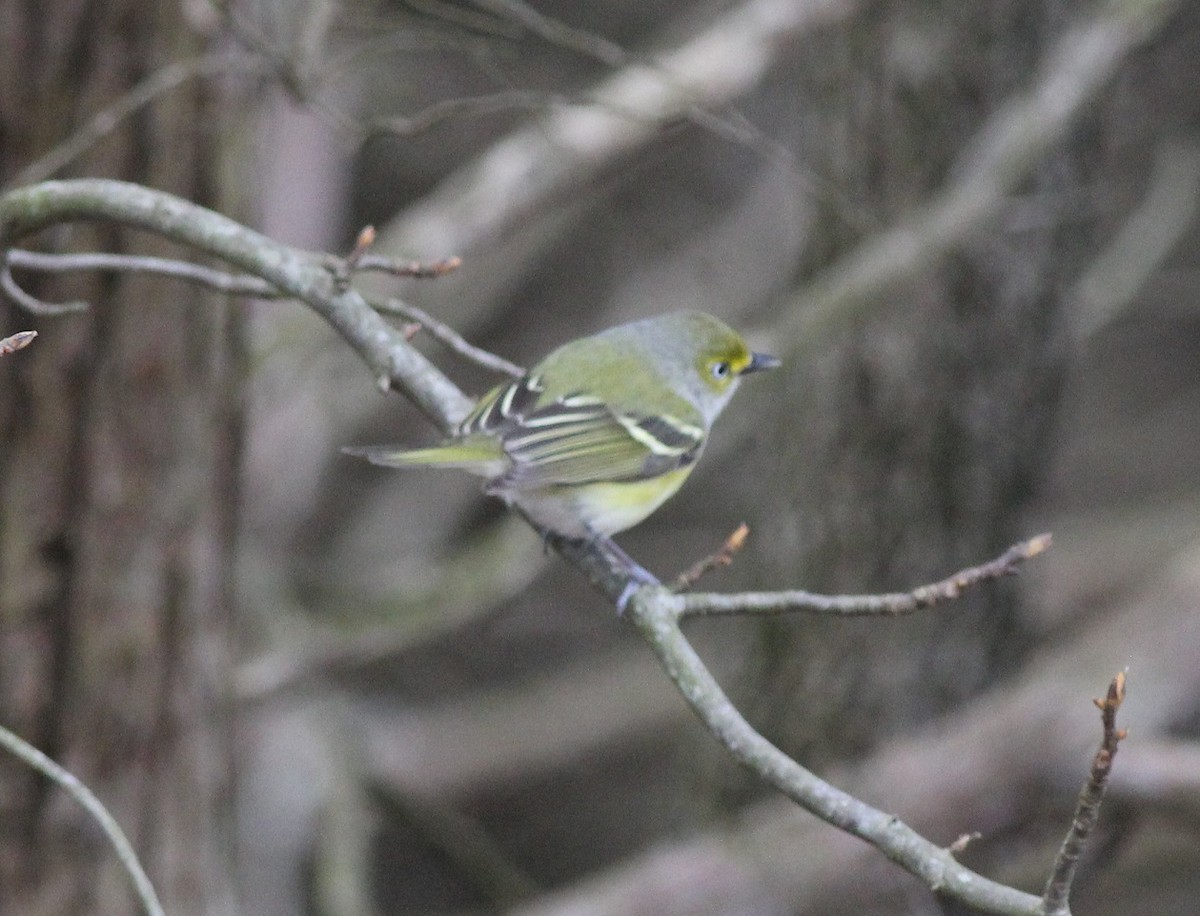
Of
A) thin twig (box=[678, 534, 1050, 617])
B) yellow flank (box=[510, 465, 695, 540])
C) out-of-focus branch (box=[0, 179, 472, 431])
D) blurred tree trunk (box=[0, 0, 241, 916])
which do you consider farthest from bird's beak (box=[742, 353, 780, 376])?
thin twig (box=[678, 534, 1050, 617])

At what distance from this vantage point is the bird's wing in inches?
138

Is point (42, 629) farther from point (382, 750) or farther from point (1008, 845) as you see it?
point (382, 750)

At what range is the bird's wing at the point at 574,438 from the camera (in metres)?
3.51

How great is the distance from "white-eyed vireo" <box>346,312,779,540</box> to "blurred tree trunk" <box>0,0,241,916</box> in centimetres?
71

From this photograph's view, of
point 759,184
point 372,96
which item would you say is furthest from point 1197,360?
point 372,96

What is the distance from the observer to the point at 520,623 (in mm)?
10086

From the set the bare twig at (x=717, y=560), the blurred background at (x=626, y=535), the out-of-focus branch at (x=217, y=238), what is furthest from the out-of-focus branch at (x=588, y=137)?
the bare twig at (x=717, y=560)

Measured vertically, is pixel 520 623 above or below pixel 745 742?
above

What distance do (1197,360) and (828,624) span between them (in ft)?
19.8

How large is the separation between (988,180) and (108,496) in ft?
9.63

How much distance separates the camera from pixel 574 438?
3805 mm

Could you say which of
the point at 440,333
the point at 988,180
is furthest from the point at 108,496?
the point at 988,180

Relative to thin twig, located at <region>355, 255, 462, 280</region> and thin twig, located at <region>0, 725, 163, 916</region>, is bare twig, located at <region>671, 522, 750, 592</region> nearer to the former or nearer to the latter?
thin twig, located at <region>355, 255, 462, 280</region>

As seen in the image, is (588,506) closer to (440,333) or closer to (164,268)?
(440,333)
